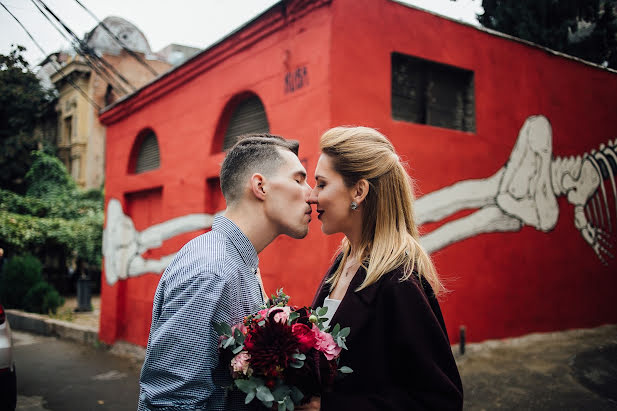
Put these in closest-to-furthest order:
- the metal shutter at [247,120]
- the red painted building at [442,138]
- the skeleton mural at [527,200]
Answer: the red painted building at [442,138]
the skeleton mural at [527,200]
the metal shutter at [247,120]

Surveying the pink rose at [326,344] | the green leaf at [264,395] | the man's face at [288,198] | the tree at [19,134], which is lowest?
the green leaf at [264,395]

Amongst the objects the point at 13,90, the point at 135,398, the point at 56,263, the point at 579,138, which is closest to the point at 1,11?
the point at 135,398

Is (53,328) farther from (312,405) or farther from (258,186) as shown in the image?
(312,405)

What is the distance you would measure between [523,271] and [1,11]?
683cm

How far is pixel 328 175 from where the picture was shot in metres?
2.19

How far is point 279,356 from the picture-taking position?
1425mm

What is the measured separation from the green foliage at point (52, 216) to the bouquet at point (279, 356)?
17748mm

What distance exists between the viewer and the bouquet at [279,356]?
141cm

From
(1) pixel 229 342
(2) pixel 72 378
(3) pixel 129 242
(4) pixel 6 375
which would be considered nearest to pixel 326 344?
(1) pixel 229 342

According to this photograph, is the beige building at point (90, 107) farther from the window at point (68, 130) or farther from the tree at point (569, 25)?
the tree at point (569, 25)

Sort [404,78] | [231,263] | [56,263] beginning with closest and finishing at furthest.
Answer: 1. [231,263]
2. [404,78]
3. [56,263]

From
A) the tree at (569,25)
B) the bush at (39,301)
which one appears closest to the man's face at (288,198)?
the tree at (569,25)

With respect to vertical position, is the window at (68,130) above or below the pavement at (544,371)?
above

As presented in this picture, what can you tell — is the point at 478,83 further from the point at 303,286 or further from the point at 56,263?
the point at 56,263
